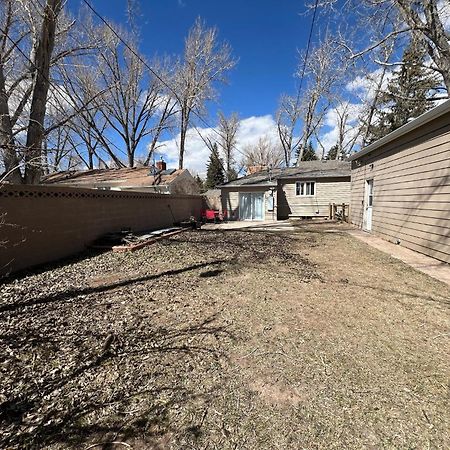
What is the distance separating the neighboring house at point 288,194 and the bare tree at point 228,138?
20.1 meters

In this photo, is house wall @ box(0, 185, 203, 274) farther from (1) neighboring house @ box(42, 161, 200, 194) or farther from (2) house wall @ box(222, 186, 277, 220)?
(2) house wall @ box(222, 186, 277, 220)

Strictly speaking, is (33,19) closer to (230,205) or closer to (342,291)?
(342,291)

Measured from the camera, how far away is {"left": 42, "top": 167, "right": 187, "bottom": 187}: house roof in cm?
1711

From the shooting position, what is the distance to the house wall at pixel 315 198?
17.6m

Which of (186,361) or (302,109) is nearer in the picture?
(186,361)

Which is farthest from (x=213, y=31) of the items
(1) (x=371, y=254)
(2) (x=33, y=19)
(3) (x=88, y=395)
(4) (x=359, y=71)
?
(3) (x=88, y=395)

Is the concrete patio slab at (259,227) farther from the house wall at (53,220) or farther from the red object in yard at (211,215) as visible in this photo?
the house wall at (53,220)

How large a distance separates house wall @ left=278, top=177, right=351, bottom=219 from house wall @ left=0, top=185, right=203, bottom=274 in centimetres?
1127

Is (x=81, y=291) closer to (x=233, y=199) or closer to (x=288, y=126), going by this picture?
(x=233, y=199)

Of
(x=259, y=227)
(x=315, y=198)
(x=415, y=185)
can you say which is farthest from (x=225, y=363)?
(x=315, y=198)

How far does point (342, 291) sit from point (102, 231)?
654 centimetres

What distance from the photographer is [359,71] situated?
32.0ft

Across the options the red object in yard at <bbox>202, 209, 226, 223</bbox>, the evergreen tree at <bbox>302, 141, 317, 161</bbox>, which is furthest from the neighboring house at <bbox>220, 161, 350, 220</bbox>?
the evergreen tree at <bbox>302, 141, 317, 161</bbox>

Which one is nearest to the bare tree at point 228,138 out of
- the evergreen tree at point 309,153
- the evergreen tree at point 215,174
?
the evergreen tree at point 215,174
